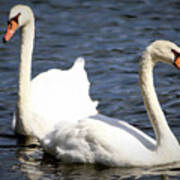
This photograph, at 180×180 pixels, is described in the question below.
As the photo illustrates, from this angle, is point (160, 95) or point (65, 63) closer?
point (160, 95)

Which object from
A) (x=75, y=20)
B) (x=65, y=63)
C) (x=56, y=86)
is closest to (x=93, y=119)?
(x=56, y=86)

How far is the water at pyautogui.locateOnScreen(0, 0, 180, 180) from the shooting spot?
7930 millimetres

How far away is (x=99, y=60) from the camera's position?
1302 cm

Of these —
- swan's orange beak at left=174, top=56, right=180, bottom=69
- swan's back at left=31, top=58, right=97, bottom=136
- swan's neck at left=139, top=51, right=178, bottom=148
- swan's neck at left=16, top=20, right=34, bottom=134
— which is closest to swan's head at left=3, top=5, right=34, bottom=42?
→ swan's neck at left=16, top=20, right=34, bottom=134

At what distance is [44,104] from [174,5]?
7.53m

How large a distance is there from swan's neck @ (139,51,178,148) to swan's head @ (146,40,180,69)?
0.10 meters

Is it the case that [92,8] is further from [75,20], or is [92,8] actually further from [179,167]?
[179,167]

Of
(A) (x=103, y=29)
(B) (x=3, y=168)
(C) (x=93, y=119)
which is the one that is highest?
(A) (x=103, y=29)

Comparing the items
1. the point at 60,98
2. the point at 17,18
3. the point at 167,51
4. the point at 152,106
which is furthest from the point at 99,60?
the point at 167,51

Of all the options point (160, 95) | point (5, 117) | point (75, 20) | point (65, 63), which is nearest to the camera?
point (5, 117)

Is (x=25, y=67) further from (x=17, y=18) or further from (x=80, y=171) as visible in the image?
(x=80, y=171)

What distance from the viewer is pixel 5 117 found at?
10.2 m

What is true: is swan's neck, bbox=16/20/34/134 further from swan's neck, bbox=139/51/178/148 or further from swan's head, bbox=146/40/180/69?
swan's head, bbox=146/40/180/69

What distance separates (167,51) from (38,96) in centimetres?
269
